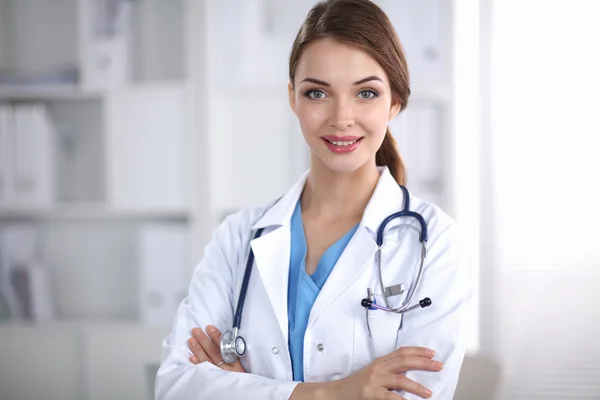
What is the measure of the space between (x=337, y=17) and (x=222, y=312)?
0.63 meters

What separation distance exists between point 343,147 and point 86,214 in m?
1.75

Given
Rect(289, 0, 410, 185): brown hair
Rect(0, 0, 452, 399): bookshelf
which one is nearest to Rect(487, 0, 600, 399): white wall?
Rect(0, 0, 452, 399): bookshelf

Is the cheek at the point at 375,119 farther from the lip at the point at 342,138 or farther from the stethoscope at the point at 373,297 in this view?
the stethoscope at the point at 373,297

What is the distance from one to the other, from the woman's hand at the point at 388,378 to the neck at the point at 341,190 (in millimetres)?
313

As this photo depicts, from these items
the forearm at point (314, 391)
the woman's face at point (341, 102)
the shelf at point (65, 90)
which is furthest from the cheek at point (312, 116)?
the shelf at point (65, 90)

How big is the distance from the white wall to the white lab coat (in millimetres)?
1409

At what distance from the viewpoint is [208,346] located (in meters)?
1.34

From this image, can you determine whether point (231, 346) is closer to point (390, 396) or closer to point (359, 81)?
point (390, 396)

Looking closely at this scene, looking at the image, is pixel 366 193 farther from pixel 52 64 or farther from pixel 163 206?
pixel 52 64

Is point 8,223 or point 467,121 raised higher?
point 467,121

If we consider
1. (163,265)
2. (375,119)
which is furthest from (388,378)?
(163,265)

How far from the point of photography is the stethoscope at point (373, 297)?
1.22m

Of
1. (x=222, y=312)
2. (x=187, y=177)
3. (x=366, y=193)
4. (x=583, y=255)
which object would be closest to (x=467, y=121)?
(x=583, y=255)

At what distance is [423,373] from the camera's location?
3.89 feet
